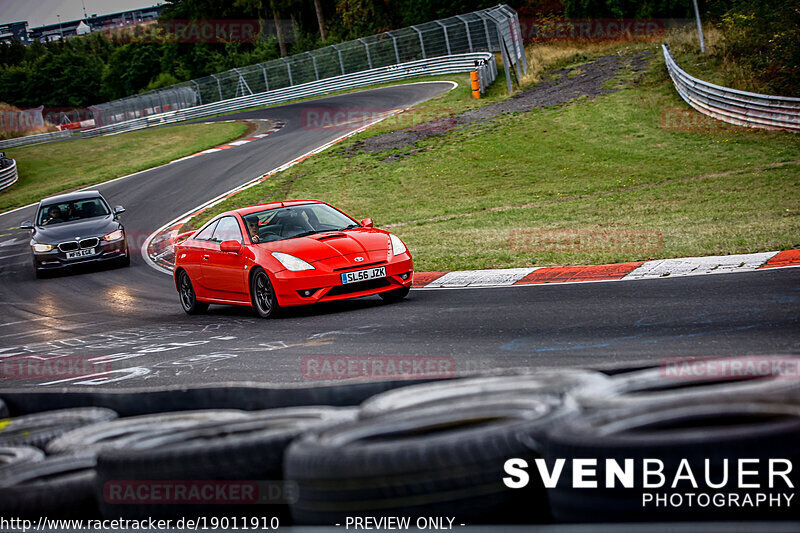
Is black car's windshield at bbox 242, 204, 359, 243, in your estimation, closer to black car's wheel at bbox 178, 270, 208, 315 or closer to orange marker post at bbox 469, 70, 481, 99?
black car's wheel at bbox 178, 270, 208, 315

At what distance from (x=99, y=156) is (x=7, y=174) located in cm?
532

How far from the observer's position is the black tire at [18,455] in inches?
152

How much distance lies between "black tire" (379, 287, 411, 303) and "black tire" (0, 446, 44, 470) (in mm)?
6545

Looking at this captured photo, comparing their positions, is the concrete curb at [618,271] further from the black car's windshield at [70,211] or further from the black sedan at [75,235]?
the black car's windshield at [70,211]

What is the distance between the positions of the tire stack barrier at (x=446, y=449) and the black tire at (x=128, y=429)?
0.01 m

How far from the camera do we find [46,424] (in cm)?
436

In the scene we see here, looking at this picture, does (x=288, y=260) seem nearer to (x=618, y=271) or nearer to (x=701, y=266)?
(x=618, y=271)

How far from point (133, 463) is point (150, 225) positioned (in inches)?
820

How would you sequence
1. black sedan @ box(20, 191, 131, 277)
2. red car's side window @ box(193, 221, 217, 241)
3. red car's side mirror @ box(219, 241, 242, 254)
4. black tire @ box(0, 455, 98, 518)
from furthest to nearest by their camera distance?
1. black sedan @ box(20, 191, 131, 277)
2. red car's side window @ box(193, 221, 217, 241)
3. red car's side mirror @ box(219, 241, 242, 254)
4. black tire @ box(0, 455, 98, 518)

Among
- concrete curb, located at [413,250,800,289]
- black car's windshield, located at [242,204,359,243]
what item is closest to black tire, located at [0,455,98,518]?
black car's windshield, located at [242,204,359,243]

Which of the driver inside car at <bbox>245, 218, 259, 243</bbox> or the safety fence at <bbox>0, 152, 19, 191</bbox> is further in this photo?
the safety fence at <bbox>0, 152, 19, 191</bbox>

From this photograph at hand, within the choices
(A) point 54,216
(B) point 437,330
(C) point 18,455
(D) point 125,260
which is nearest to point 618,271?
(B) point 437,330

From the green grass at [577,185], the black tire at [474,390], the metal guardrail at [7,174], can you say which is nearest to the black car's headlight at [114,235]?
the green grass at [577,185]

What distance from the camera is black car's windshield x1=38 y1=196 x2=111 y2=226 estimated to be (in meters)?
19.2
